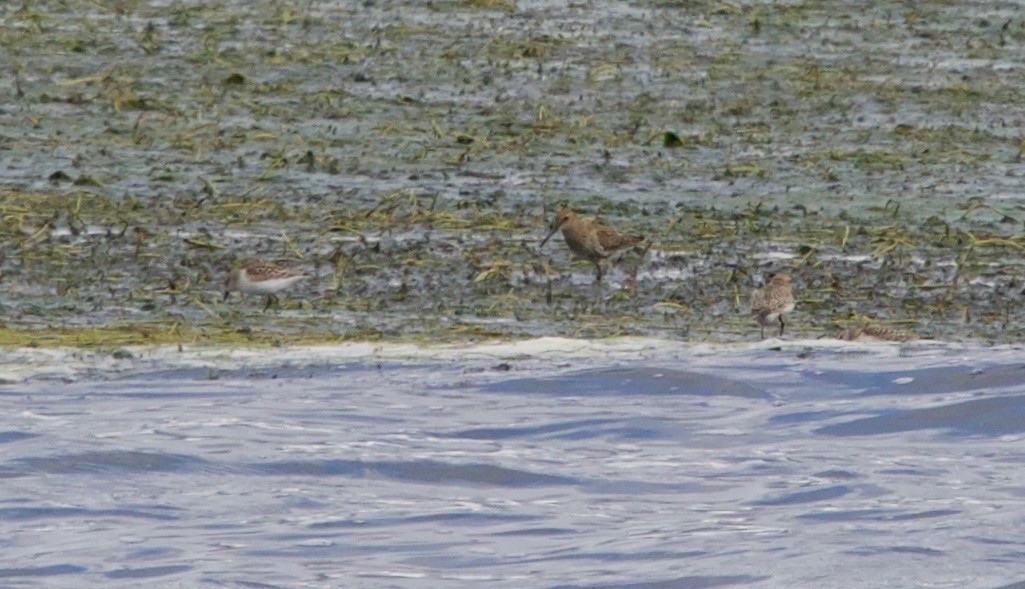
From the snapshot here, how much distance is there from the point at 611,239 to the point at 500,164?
2716 mm

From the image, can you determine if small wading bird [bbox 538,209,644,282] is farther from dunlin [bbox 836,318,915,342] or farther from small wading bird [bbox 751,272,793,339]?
dunlin [bbox 836,318,915,342]

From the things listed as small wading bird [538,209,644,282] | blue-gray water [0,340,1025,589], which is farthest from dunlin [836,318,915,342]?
small wading bird [538,209,644,282]

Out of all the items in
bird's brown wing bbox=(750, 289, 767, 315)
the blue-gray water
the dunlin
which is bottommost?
the blue-gray water

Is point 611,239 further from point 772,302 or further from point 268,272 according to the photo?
point 268,272

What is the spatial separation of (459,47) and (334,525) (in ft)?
36.6

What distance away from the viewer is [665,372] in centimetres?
1084

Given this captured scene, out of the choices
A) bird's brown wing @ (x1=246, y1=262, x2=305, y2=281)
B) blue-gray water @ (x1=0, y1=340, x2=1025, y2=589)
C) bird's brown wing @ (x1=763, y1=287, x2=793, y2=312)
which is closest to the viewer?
blue-gray water @ (x1=0, y1=340, x2=1025, y2=589)

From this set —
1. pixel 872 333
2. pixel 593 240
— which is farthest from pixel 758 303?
pixel 593 240

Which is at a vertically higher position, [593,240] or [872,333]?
[593,240]

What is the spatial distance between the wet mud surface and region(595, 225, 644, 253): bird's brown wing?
138mm

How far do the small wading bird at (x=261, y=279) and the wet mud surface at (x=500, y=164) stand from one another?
13 cm

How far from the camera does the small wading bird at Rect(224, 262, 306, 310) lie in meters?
11.8

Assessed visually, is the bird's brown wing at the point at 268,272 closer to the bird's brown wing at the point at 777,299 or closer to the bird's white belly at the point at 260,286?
the bird's white belly at the point at 260,286

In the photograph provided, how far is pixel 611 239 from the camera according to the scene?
13.1 meters
